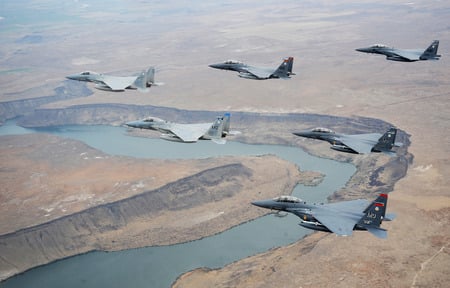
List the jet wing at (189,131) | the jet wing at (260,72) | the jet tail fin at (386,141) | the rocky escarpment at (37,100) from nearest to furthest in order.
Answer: the jet tail fin at (386,141), the jet wing at (189,131), the jet wing at (260,72), the rocky escarpment at (37,100)

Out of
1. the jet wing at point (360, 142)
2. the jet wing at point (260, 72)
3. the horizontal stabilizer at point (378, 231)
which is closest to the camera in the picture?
the horizontal stabilizer at point (378, 231)

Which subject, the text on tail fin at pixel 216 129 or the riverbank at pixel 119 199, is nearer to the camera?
the text on tail fin at pixel 216 129

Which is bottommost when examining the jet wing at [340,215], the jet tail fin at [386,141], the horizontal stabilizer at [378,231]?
the horizontal stabilizer at [378,231]

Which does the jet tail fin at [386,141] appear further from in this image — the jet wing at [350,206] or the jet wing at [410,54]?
the jet wing at [410,54]

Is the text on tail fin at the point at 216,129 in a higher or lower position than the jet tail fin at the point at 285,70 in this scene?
lower

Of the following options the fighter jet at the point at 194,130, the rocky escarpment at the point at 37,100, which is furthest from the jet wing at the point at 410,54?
the rocky escarpment at the point at 37,100

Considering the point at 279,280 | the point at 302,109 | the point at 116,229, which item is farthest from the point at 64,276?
the point at 302,109

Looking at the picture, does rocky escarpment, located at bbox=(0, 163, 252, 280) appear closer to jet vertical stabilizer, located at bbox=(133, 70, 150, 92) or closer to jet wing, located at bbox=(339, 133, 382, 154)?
jet vertical stabilizer, located at bbox=(133, 70, 150, 92)
